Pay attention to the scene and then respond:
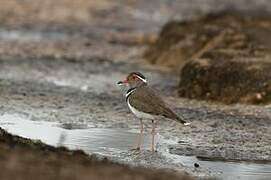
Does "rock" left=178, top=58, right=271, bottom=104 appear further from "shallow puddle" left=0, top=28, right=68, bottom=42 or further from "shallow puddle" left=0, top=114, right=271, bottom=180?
"shallow puddle" left=0, top=28, right=68, bottom=42

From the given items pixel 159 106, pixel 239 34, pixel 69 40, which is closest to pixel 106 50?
pixel 69 40

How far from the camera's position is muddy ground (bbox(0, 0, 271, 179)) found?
1489 cm

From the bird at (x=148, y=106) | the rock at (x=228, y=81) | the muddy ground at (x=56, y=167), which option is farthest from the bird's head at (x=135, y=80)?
the rock at (x=228, y=81)

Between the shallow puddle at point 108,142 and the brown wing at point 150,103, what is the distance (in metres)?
0.59

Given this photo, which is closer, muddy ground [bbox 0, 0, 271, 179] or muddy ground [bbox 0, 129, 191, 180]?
muddy ground [bbox 0, 129, 191, 180]

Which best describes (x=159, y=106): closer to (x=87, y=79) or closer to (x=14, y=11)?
(x=87, y=79)

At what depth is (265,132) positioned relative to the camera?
50.0ft

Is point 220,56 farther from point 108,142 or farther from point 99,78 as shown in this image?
point 108,142

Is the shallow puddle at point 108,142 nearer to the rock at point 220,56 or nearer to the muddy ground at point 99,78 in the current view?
the muddy ground at point 99,78

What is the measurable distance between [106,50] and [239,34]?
5455 millimetres

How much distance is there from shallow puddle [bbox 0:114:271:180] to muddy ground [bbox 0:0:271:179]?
0.26m

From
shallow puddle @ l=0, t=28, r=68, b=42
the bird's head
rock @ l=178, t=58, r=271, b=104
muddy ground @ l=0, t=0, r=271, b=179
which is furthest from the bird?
shallow puddle @ l=0, t=28, r=68, b=42

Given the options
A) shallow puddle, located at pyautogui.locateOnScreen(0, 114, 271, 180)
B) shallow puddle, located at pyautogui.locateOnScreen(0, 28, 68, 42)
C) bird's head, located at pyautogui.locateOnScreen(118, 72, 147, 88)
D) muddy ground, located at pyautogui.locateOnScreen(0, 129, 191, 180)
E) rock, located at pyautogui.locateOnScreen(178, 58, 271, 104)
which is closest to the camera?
muddy ground, located at pyautogui.locateOnScreen(0, 129, 191, 180)

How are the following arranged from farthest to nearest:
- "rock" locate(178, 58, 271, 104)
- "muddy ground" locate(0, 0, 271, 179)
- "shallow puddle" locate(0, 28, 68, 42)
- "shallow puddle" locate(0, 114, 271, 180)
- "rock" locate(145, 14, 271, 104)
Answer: "shallow puddle" locate(0, 28, 68, 42) → "rock" locate(145, 14, 271, 104) → "rock" locate(178, 58, 271, 104) → "muddy ground" locate(0, 0, 271, 179) → "shallow puddle" locate(0, 114, 271, 180)
